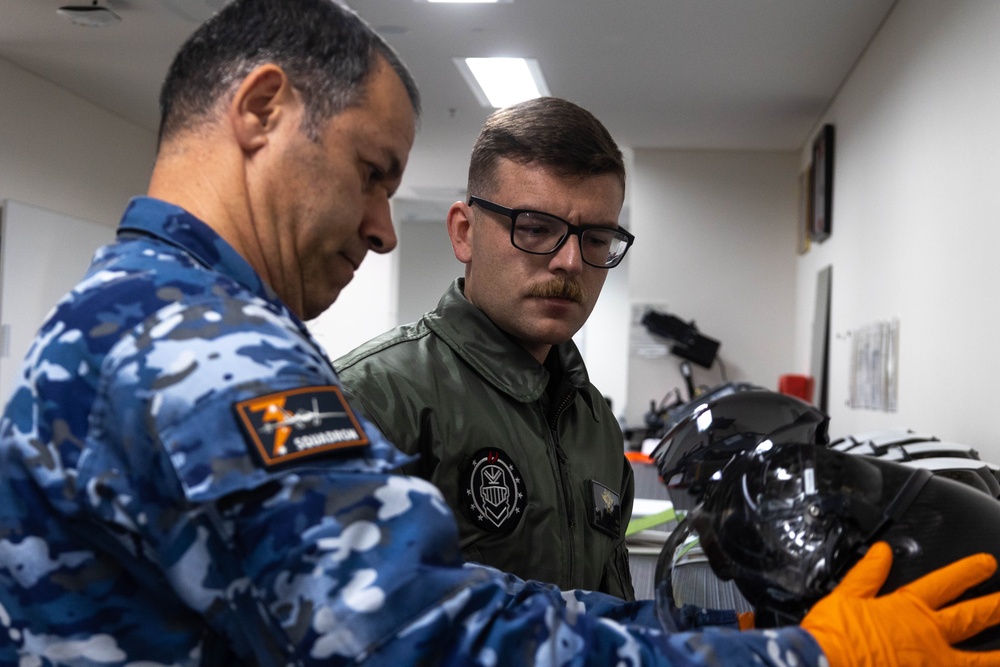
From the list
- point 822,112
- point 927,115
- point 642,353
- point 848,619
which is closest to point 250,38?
point 848,619

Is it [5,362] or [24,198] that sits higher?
[24,198]

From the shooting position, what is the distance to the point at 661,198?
701 centimetres

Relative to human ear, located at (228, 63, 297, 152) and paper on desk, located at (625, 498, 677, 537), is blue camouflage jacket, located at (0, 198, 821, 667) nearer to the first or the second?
human ear, located at (228, 63, 297, 152)

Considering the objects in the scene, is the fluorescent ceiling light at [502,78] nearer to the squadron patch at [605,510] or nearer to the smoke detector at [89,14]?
the smoke detector at [89,14]

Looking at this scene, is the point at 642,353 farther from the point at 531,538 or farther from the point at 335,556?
the point at 335,556

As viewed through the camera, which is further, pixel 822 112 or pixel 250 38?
pixel 822 112

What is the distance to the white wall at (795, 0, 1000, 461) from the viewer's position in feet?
8.27

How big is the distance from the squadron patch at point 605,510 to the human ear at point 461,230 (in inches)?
16.5

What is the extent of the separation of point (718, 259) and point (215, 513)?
6599 mm

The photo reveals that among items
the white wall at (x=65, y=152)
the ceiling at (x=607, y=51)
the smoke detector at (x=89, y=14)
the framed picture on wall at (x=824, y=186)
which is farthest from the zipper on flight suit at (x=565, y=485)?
the white wall at (x=65, y=152)

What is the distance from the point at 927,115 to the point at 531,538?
2606 mm

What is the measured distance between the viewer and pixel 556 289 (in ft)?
4.62

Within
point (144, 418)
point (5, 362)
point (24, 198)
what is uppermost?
point (24, 198)

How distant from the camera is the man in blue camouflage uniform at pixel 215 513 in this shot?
2.02ft
